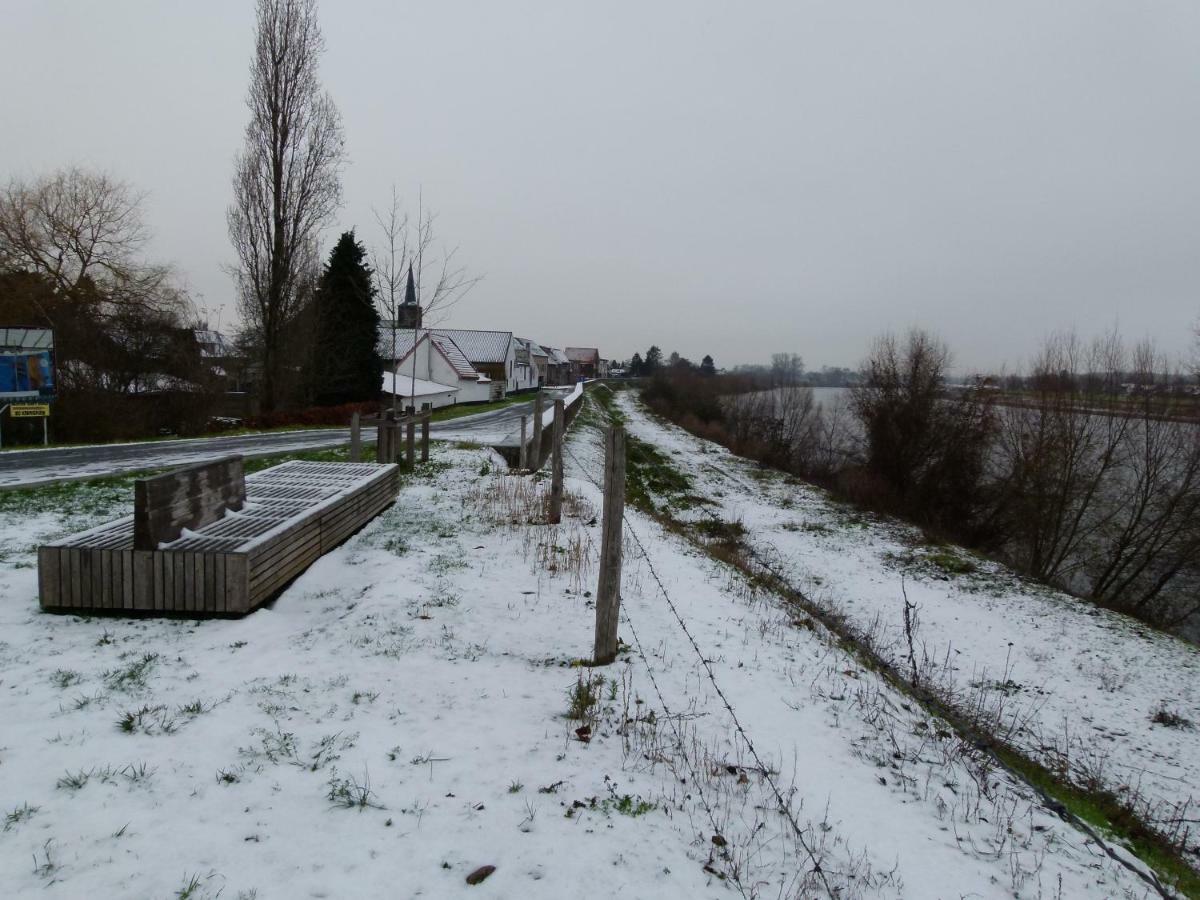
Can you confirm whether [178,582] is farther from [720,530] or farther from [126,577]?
[720,530]

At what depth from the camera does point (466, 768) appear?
349cm

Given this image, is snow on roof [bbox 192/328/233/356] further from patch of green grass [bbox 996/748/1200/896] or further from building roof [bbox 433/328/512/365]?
patch of green grass [bbox 996/748/1200/896]

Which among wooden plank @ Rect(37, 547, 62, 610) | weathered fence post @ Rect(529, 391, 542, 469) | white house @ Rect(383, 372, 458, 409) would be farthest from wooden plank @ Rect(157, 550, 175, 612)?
white house @ Rect(383, 372, 458, 409)

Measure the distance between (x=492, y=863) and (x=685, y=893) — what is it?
0.82 metres

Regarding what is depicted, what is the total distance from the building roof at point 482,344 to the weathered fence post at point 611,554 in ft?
162

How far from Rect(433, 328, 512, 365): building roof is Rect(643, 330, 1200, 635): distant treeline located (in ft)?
108

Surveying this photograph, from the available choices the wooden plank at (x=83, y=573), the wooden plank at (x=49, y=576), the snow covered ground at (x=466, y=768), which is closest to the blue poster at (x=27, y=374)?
the snow covered ground at (x=466, y=768)

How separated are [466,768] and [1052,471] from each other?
20.2m

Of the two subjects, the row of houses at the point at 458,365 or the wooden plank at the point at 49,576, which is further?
the row of houses at the point at 458,365

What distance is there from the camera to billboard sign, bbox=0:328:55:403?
589 inches

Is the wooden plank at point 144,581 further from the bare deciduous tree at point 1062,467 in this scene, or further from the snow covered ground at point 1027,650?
the bare deciduous tree at point 1062,467

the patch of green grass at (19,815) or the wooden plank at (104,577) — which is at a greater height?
the wooden plank at (104,577)

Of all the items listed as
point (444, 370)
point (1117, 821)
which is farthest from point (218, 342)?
point (1117, 821)

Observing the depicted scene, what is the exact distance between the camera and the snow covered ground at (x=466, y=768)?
2768 millimetres
